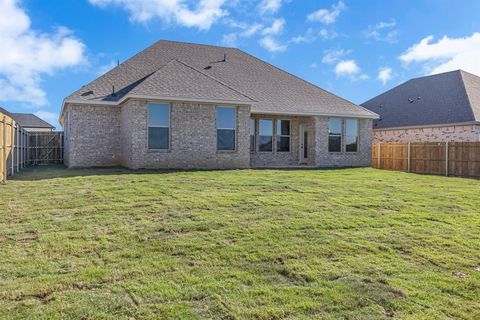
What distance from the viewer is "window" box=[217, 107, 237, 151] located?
53.4ft

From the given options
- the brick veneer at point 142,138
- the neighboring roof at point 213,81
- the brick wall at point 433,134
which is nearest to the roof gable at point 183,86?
the neighboring roof at point 213,81

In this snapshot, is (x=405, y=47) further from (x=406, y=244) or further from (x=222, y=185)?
(x=406, y=244)

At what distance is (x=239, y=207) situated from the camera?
311 inches

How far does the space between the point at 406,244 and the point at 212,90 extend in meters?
11.7

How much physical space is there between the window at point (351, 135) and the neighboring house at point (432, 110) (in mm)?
6354

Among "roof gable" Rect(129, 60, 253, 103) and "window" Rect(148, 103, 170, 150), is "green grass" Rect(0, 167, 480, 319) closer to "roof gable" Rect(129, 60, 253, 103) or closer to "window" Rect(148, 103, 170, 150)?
"window" Rect(148, 103, 170, 150)

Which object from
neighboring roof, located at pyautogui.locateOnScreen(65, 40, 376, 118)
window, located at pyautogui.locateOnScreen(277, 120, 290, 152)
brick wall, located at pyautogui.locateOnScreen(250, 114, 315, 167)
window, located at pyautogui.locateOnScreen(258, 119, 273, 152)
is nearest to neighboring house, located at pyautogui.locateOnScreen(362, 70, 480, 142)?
neighboring roof, located at pyautogui.locateOnScreen(65, 40, 376, 118)

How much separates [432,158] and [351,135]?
4111mm

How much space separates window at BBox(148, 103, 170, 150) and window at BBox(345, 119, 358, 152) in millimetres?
10086

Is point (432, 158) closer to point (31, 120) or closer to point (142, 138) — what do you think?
point (142, 138)

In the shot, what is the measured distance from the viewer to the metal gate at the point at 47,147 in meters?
22.3

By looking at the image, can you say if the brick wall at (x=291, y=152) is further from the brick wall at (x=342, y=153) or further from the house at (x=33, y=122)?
the house at (x=33, y=122)

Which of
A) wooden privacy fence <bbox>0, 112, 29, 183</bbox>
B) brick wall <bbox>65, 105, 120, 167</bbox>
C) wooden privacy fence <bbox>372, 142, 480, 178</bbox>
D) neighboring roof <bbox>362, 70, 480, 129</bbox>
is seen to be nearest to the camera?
wooden privacy fence <bbox>0, 112, 29, 183</bbox>

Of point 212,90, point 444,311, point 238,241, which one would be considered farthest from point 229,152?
point 444,311
